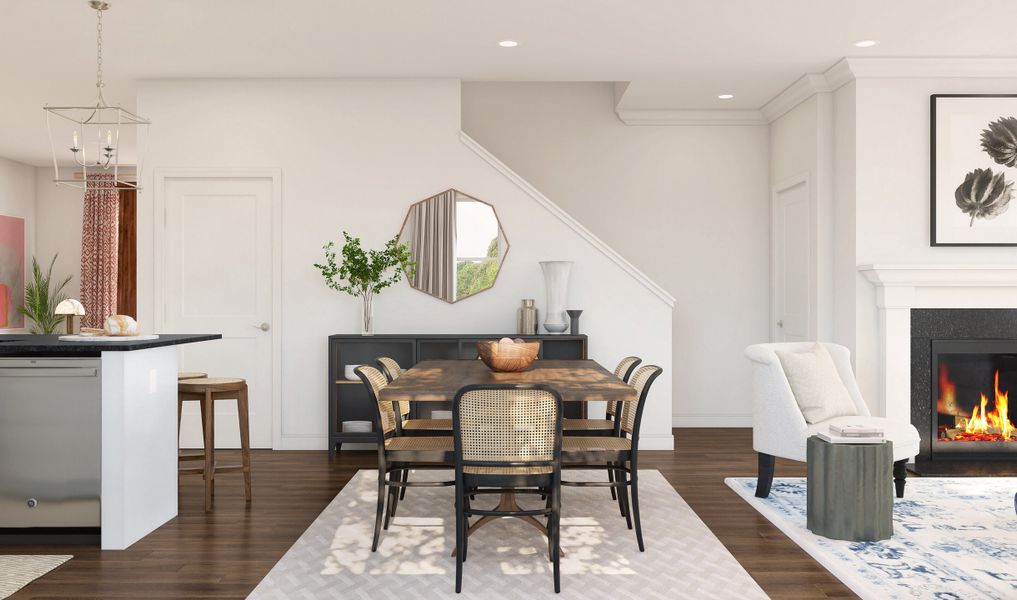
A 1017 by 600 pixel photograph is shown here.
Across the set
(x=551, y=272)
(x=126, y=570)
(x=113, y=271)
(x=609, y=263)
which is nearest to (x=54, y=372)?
(x=126, y=570)

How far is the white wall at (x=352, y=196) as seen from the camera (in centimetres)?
591

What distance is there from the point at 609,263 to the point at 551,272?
53 centimetres

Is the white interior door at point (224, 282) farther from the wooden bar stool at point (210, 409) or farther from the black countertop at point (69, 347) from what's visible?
the black countertop at point (69, 347)

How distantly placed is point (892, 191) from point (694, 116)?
202 centimetres

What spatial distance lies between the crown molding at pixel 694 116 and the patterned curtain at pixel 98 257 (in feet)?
21.0

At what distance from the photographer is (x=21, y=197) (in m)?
9.45

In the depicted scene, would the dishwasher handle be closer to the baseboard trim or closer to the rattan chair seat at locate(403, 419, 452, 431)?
the rattan chair seat at locate(403, 419, 452, 431)

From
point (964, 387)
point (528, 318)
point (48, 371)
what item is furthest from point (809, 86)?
point (48, 371)

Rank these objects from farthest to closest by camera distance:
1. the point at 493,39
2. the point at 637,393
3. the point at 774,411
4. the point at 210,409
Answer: the point at 493,39, the point at 774,411, the point at 210,409, the point at 637,393

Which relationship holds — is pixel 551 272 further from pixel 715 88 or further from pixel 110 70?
pixel 110 70

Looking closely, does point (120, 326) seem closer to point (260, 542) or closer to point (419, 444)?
point (260, 542)

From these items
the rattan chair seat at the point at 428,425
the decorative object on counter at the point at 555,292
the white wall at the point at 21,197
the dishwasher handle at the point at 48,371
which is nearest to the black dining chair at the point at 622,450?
the rattan chair seat at the point at 428,425

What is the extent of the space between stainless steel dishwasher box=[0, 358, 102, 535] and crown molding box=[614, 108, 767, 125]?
4906 mm

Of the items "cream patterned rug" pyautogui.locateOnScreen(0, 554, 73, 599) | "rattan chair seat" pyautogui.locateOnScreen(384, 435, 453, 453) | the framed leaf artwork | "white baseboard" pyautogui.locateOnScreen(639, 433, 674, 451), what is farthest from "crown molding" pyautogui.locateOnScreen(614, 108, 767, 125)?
"cream patterned rug" pyautogui.locateOnScreen(0, 554, 73, 599)
